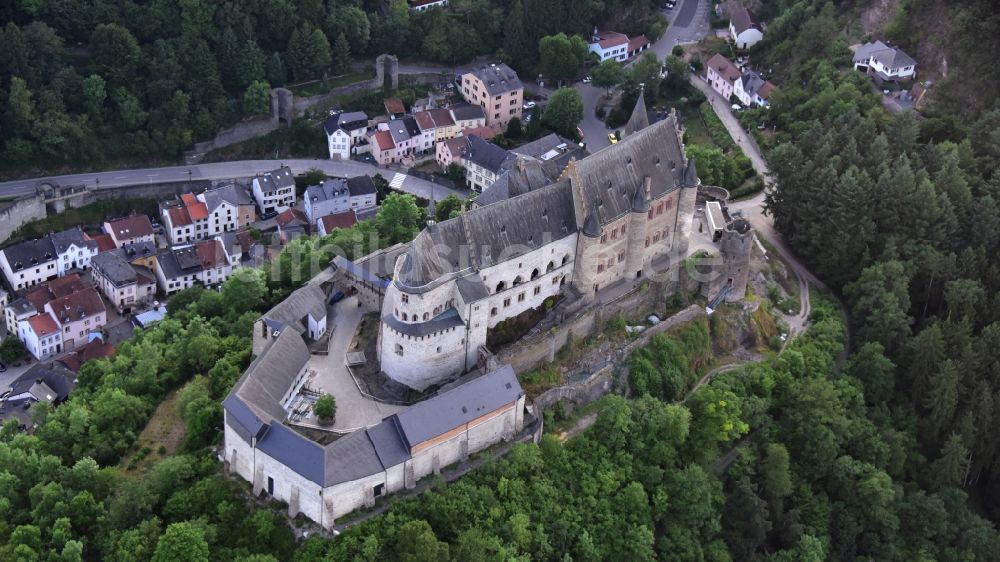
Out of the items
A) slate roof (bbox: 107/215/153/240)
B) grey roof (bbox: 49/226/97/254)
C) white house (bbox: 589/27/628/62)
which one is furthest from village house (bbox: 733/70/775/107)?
grey roof (bbox: 49/226/97/254)

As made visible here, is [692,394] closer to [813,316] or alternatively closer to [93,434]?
[813,316]

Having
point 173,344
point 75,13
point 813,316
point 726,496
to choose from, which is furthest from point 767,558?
point 75,13

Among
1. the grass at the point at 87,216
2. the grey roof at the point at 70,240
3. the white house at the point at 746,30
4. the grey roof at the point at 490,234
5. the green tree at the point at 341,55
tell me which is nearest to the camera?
the grey roof at the point at 490,234

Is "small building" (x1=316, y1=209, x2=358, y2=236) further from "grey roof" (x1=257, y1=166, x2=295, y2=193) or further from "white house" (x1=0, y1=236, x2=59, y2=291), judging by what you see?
"white house" (x1=0, y1=236, x2=59, y2=291)

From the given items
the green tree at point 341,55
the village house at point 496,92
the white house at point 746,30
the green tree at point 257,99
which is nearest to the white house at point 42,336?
the green tree at point 257,99

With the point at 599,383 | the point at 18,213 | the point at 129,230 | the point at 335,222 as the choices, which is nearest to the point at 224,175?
the point at 129,230

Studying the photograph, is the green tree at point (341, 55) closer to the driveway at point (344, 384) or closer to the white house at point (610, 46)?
the white house at point (610, 46)
